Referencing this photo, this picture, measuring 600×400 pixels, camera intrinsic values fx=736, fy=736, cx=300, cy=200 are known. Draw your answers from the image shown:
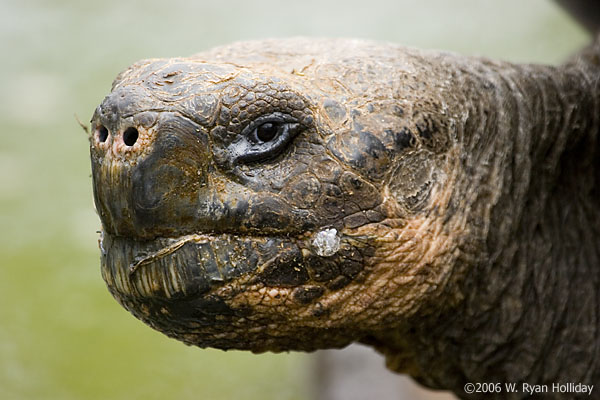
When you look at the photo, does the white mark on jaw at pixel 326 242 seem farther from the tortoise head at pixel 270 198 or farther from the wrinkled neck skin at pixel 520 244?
the wrinkled neck skin at pixel 520 244

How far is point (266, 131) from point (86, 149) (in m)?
6.47

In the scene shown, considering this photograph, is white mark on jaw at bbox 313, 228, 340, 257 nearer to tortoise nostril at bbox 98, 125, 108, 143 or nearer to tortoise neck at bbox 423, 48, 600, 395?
tortoise neck at bbox 423, 48, 600, 395

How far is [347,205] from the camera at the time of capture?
70.3 inches

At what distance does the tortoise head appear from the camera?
1662mm

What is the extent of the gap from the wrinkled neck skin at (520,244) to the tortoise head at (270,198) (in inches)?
6.8

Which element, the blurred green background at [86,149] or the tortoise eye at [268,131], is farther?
the blurred green background at [86,149]

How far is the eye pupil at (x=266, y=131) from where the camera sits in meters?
1.74

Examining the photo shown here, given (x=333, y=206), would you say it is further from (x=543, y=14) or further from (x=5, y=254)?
(x=5, y=254)

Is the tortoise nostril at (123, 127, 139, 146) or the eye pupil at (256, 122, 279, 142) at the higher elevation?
the tortoise nostril at (123, 127, 139, 146)

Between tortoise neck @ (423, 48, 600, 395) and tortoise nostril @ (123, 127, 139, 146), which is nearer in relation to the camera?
tortoise nostril @ (123, 127, 139, 146)

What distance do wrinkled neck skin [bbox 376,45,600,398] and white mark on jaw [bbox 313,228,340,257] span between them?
1.19ft

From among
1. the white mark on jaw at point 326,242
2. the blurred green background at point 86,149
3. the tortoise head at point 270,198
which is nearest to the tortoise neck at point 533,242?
the tortoise head at point 270,198

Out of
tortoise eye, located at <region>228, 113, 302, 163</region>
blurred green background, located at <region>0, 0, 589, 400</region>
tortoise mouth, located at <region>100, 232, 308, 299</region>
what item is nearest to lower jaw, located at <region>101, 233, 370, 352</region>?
tortoise mouth, located at <region>100, 232, 308, 299</region>

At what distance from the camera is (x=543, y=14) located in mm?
4785
